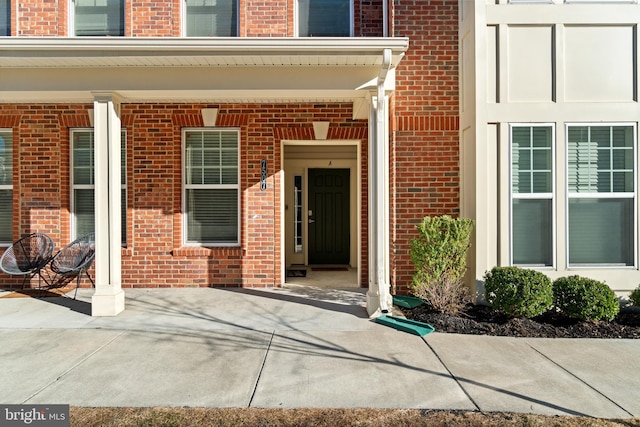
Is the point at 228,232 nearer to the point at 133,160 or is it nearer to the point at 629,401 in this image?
the point at 133,160

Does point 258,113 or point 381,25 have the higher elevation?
point 381,25

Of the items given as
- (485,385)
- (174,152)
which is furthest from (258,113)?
(485,385)

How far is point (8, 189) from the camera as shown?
734 cm

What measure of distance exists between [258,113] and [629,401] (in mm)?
6199

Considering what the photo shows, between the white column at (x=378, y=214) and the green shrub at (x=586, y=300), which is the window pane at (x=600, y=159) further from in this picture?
the white column at (x=378, y=214)

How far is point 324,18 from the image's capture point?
7164mm

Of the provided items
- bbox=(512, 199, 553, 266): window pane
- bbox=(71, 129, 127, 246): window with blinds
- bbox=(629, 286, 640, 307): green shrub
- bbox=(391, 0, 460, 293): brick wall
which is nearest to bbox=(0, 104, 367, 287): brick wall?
bbox=(71, 129, 127, 246): window with blinds

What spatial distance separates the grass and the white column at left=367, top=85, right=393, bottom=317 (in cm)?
250

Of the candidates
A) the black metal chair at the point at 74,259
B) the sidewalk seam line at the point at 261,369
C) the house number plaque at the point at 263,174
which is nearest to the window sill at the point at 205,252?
the house number plaque at the point at 263,174

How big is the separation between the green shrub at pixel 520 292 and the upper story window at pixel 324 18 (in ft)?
15.2

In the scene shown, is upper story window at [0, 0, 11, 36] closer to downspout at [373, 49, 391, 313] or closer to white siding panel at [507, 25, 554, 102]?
downspout at [373, 49, 391, 313]

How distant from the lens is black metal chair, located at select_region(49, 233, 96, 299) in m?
6.68

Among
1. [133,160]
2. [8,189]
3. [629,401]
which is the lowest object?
[629,401]

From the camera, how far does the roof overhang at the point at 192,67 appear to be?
199 inches
